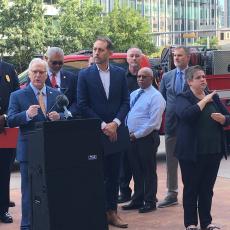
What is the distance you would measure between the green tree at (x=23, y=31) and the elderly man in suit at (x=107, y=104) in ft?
104

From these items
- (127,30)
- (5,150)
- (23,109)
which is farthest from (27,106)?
(127,30)

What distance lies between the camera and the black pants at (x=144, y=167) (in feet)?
25.7

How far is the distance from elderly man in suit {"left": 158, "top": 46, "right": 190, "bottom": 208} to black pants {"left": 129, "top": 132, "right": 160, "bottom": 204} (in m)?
0.25

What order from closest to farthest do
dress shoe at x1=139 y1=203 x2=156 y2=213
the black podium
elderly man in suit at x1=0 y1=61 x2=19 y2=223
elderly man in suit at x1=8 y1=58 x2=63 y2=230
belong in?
the black podium, elderly man in suit at x1=8 y1=58 x2=63 y2=230, elderly man in suit at x1=0 y1=61 x2=19 y2=223, dress shoe at x1=139 y1=203 x2=156 y2=213

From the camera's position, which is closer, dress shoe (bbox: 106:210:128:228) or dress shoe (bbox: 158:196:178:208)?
dress shoe (bbox: 106:210:128:228)

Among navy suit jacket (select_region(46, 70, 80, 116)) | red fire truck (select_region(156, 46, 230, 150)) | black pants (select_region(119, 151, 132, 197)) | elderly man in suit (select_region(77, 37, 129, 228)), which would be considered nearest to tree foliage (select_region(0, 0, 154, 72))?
red fire truck (select_region(156, 46, 230, 150))

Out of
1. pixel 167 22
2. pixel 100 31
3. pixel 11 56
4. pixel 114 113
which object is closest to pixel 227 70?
pixel 114 113

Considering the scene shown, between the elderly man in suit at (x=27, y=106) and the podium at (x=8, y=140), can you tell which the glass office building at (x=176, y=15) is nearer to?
the podium at (x=8, y=140)

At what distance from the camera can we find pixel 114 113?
22.9 ft

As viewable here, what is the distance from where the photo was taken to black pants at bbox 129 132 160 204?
7.84 metres

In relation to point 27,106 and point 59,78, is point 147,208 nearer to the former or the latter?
point 59,78

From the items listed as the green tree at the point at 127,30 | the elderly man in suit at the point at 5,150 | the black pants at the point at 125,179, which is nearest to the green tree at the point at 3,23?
the green tree at the point at 127,30

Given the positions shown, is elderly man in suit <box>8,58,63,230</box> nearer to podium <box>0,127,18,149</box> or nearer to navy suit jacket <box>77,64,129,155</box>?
navy suit jacket <box>77,64,129,155</box>

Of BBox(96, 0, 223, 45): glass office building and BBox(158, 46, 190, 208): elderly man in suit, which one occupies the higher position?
BBox(96, 0, 223, 45): glass office building
